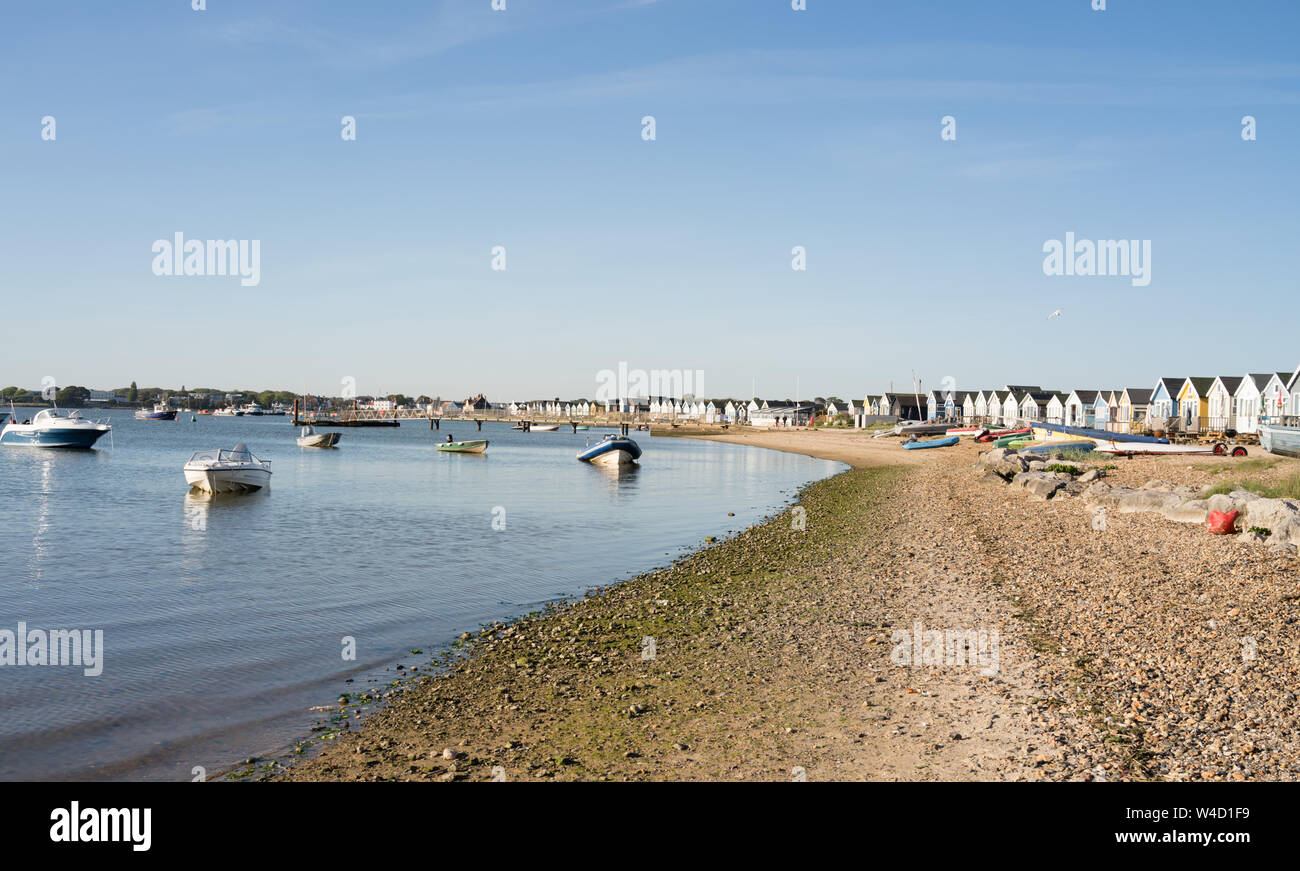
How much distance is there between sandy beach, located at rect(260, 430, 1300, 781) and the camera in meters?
8.28

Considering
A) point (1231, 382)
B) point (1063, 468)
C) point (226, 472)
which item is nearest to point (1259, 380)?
point (1231, 382)

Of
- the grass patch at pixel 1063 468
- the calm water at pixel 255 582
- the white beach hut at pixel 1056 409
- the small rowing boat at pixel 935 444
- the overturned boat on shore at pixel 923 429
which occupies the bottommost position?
the calm water at pixel 255 582

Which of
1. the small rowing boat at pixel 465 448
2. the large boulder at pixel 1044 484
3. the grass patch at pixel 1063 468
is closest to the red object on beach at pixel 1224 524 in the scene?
the large boulder at pixel 1044 484

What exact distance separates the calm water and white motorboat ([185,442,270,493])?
0.81 m

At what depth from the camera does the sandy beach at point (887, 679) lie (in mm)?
8281

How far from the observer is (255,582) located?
2095 cm

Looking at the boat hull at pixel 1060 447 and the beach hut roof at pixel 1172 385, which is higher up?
the beach hut roof at pixel 1172 385

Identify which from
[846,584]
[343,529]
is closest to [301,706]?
[846,584]

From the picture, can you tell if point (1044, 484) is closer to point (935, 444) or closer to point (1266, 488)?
point (1266, 488)

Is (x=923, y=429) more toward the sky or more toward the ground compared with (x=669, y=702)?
more toward the sky

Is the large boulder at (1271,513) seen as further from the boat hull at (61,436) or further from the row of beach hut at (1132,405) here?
the boat hull at (61,436)

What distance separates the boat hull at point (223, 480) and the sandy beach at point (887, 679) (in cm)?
3032

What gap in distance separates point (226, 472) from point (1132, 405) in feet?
328

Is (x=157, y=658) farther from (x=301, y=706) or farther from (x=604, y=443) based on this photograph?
(x=604, y=443)
